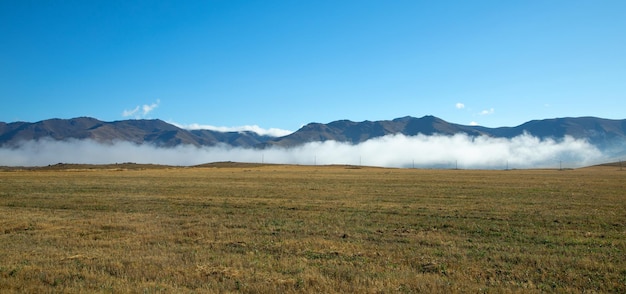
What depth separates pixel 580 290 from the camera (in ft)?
34.2

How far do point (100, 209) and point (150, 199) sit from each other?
619cm

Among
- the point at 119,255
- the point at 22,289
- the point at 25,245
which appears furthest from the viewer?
the point at 25,245

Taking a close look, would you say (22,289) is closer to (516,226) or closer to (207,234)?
(207,234)

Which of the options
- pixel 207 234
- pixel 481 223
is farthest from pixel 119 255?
pixel 481 223

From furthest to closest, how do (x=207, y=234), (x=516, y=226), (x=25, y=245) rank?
1. (x=516, y=226)
2. (x=207, y=234)
3. (x=25, y=245)

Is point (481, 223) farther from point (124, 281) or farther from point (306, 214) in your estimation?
point (124, 281)

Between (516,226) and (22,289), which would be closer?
(22,289)

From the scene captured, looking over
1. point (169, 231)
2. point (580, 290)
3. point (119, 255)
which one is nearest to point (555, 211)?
point (580, 290)

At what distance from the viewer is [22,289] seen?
10.4m

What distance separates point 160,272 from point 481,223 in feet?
53.7

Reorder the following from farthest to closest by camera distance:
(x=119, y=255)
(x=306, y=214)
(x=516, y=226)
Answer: (x=306, y=214) → (x=516, y=226) → (x=119, y=255)

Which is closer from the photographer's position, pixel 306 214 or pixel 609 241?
pixel 609 241

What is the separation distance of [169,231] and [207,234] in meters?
2.17

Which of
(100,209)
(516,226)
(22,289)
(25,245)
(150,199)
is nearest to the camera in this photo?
(22,289)
